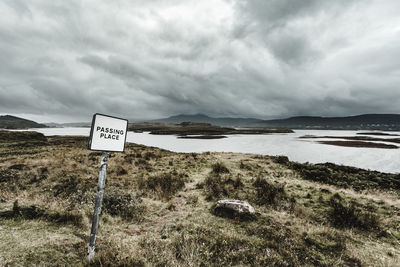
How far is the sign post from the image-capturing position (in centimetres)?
402

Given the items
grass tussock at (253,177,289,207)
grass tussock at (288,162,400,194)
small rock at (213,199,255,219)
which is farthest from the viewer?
grass tussock at (288,162,400,194)

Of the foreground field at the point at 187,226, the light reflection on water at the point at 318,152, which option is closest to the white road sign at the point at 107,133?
the foreground field at the point at 187,226

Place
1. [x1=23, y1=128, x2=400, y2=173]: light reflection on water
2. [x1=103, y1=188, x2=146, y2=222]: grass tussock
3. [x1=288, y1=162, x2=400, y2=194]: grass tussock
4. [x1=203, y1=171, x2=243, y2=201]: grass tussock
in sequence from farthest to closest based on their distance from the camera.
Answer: [x1=23, y1=128, x2=400, y2=173]: light reflection on water < [x1=288, y1=162, x2=400, y2=194]: grass tussock < [x1=203, y1=171, x2=243, y2=201]: grass tussock < [x1=103, y1=188, x2=146, y2=222]: grass tussock

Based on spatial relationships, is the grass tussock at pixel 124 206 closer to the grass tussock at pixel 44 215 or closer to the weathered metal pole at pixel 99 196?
the grass tussock at pixel 44 215

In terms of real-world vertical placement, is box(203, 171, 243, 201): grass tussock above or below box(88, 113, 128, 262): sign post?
below

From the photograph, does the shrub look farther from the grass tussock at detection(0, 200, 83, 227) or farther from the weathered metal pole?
the grass tussock at detection(0, 200, 83, 227)

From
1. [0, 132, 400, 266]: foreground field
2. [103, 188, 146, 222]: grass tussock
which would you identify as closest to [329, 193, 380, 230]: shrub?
[0, 132, 400, 266]: foreground field

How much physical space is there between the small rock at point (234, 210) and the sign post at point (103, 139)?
576 cm

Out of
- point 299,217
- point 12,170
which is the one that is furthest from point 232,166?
point 12,170

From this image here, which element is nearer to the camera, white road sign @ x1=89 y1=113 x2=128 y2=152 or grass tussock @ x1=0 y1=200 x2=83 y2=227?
white road sign @ x1=89 y1=113 x2=128 y2=152

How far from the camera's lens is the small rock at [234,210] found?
8.54 meters

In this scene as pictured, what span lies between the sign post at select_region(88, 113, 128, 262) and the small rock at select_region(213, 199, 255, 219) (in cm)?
576

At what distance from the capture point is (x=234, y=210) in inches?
345

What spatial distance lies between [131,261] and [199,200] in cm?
631
